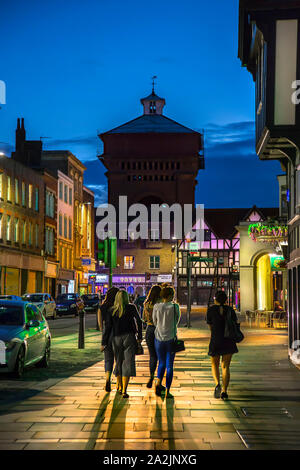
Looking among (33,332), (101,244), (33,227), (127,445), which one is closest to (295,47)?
(101,244)

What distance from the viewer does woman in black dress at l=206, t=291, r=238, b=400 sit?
11609 millimetres

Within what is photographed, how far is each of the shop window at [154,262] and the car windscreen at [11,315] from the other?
239 feet

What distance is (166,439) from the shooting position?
819cm

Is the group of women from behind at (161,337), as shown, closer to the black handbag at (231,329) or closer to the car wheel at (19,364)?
the black handbag at (231,329)

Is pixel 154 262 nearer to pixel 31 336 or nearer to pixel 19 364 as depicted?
pixel 31 336

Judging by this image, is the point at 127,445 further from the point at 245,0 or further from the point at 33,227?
the point at 33,227

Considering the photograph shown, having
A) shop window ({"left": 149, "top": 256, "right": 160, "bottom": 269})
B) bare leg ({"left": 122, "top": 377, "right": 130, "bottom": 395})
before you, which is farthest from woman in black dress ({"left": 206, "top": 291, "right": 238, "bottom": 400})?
shop window ({"left": 149, "top": 256, "right": 160, "bottom": 269})

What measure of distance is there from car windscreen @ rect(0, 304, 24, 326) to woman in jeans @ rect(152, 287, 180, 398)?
415 centimetres

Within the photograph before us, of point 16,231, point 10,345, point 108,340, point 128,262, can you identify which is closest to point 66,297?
point 16,231

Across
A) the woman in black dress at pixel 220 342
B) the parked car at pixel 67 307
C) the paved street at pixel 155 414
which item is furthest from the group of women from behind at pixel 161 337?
the parked car at pixel 67 307

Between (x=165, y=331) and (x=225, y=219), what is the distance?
2980 inches

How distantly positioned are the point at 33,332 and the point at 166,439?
24.9 ft

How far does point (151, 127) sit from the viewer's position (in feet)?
299

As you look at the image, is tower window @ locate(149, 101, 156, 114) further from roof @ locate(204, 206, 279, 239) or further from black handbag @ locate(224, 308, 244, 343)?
black handbag @ locate(224, 308, 244, 343)
